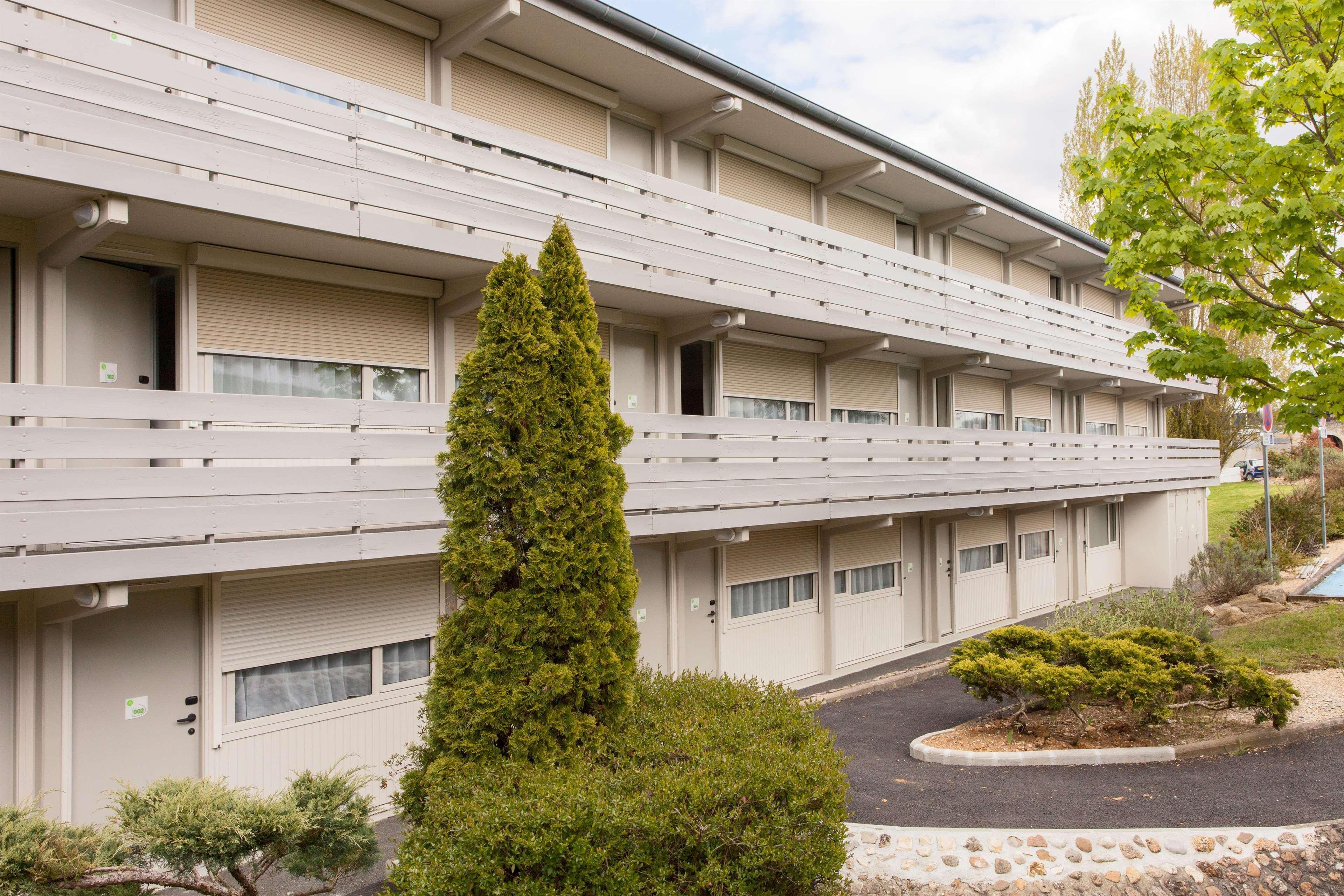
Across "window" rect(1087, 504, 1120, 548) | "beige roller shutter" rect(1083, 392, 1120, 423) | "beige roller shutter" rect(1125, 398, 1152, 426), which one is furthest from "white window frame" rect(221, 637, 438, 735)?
"beige roller shutter" rect(1125, 398, 1152, 426)

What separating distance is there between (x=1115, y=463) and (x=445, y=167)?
63.7ft

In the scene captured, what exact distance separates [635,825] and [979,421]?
16323 mm

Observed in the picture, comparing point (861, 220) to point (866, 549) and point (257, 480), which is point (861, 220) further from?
point (257, 480)

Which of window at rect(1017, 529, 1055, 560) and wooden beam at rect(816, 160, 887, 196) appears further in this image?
window at rect(1017, 529, 1055, 560)

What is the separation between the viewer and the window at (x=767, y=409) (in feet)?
44.3

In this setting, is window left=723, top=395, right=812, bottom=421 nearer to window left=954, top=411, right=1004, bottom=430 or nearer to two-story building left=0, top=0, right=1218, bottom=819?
two-story building left=0, top=0, right=1218, bottom=819

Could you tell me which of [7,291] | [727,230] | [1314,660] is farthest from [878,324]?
[7,291]

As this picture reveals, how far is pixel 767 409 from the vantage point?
14195mm

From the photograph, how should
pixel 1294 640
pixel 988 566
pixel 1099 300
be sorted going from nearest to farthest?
pixel 1294 640 → pixel 988 566 → pixel 1099 300

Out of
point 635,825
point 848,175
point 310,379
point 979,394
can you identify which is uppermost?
point 848,175

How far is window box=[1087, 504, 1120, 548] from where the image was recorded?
2469cm

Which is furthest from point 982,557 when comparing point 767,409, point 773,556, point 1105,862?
point 1105,862

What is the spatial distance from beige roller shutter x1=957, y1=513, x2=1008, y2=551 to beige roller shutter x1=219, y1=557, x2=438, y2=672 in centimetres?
1266

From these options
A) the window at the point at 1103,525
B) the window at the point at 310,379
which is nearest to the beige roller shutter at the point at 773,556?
the window at the point at 310,379
